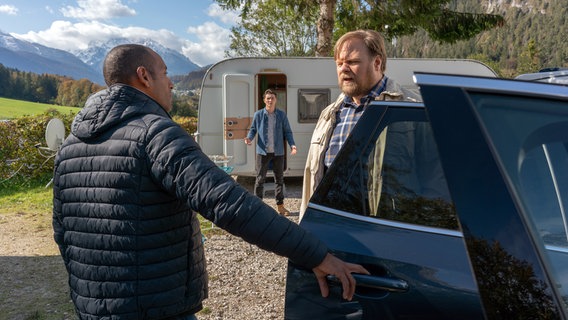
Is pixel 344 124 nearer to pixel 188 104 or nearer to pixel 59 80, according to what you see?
pixel 188 104

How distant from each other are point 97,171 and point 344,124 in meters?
1.38

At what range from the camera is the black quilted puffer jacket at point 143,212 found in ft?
4.66

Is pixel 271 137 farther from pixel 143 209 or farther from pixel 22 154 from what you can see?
pixel 22 154

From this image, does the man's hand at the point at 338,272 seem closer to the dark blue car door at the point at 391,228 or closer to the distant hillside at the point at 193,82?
the dark blue car door at the point at 391,228

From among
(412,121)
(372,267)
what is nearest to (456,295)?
(372,267)

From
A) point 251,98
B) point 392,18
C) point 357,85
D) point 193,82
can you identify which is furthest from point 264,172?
point 193,82

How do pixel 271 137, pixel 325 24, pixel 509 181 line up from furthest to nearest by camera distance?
pixel 325 24, pixel 271 137, pixel 509 181

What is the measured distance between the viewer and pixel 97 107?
1.56 metres

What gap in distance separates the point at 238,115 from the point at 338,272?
7.22 metres

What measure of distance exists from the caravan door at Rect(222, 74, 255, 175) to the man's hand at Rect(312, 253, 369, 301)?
6972 millimetres

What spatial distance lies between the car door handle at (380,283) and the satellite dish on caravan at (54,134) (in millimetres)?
8268

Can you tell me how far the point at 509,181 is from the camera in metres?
1.24

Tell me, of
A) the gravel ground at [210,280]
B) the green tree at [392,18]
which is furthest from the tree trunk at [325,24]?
the gravel ground at [210,280]

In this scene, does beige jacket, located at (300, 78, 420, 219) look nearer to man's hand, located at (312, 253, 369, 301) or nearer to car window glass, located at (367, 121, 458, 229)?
car window glass, located at (367, 121, 458, 229)
